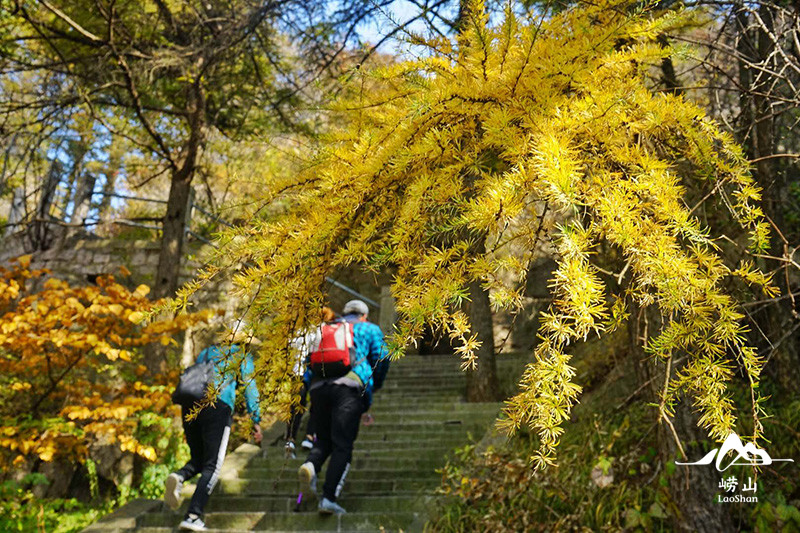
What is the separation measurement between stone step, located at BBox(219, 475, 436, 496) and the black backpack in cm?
125

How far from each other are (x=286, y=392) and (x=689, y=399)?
8.22 feet

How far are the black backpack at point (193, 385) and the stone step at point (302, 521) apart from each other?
3.31 feet

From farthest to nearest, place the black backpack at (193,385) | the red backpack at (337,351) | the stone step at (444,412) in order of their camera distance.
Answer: the stone step at (444,412), the red backpack at (337,351), the black backpack at (193,385)

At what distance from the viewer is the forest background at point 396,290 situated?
1.84 m

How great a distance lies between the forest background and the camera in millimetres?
1839

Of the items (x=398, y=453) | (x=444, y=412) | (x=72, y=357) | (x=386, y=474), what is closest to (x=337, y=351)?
(x=386, y=474)

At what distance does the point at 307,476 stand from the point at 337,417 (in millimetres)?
481

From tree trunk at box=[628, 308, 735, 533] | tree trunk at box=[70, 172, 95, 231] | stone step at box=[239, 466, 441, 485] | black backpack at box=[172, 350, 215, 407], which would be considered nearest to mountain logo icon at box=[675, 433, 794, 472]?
tree trunk at box=[628, 308, 735, 533]

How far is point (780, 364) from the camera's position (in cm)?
425

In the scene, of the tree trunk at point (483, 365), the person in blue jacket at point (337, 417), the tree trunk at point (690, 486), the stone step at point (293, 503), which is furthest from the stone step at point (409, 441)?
the tree trunk at point (690, 486)

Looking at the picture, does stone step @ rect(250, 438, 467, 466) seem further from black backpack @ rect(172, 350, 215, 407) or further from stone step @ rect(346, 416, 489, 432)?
black backpack @ rect(172, 350, 215, 407)

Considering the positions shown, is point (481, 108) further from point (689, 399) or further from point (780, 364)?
point (780, 364)

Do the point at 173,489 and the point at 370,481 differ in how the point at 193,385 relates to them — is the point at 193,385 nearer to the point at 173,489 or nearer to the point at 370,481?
the point at 173,489

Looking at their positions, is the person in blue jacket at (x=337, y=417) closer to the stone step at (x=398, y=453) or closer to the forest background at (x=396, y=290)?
the forest background at (x=396, y=290)
